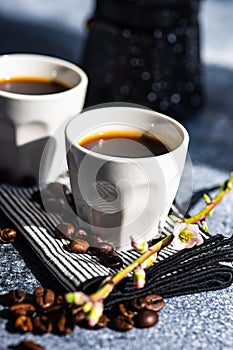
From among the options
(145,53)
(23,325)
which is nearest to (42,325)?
(23,325)

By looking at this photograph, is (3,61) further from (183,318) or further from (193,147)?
(183,318)

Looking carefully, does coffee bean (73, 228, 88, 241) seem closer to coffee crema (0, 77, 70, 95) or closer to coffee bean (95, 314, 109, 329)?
coffee bean (95, 314, 109, 329)

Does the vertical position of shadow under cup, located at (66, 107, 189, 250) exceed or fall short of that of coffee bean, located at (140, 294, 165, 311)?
it exceeds it

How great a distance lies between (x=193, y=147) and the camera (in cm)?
119

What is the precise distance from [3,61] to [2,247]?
329mm

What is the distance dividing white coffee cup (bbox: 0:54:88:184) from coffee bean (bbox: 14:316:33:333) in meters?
0.33

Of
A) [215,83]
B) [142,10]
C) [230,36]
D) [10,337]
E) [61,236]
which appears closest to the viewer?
[10,337]

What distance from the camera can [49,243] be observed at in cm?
85

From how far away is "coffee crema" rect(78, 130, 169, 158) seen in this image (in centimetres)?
88

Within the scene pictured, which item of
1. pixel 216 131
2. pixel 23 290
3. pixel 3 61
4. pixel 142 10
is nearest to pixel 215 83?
pixel 216 131

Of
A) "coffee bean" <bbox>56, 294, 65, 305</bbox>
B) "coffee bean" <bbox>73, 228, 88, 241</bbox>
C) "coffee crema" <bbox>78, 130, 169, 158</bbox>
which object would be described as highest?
"coffee crema" <bbox>78, 130, 169, 158</bbox>

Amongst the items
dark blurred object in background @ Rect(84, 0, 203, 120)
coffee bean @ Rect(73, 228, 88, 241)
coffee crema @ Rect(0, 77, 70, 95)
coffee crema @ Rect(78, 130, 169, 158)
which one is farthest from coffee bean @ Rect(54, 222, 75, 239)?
dark blurred object in background @ Rect(84, 0, 203, 120)

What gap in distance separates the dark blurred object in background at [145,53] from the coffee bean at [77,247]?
18.2 inches

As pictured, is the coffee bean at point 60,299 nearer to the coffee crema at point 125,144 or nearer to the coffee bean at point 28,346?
the coffee bean at point 28,346
